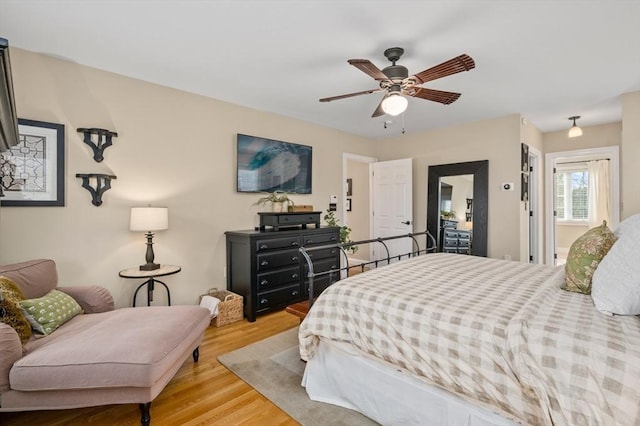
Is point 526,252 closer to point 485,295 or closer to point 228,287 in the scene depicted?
point 485,295

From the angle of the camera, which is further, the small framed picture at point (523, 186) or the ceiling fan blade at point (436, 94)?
the small framed picture at point (523, 186)

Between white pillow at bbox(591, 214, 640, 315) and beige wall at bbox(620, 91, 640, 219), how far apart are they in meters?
2.85

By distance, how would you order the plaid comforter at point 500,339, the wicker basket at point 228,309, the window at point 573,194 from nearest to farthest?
the plaid comforter at point 500,339
the wicker basket at point 228,309
the window at point 573,194

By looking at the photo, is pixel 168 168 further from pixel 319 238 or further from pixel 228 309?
pixel 319 238

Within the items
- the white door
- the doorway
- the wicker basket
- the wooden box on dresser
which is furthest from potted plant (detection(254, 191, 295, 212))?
the doorway

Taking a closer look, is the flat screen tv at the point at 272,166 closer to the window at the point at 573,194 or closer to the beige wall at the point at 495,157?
the beige wall at the point at 495,157

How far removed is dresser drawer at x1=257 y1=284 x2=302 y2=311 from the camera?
3453mm

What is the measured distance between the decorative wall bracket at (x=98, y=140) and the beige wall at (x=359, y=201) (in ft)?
14.4

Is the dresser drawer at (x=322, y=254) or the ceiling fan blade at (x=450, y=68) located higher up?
the ceiling fan blade at (x=450, y=68)

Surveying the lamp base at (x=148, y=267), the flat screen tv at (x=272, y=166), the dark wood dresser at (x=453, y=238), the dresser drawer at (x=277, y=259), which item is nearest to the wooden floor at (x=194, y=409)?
the lamp base at (x=148, y=267)

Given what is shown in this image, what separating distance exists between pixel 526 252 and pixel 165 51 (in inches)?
198

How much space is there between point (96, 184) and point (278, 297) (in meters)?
2.16

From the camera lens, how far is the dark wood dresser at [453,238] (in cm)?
469

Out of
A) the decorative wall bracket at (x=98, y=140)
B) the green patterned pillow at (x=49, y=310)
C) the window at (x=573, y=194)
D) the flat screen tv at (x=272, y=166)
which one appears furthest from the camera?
the window at (x=573, y=194)
